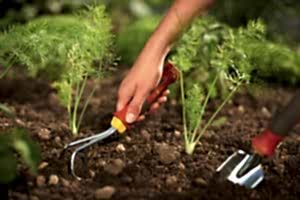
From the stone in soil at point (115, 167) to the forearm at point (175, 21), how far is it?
299 mm

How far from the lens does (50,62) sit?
2.78 meters

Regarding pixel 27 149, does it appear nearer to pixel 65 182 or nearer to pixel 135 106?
pixel 65 182

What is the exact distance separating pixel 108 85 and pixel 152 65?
1.12 metres

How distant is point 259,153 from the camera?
1.62 metres

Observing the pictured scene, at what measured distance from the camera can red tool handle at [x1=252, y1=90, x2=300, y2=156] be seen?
1540mm

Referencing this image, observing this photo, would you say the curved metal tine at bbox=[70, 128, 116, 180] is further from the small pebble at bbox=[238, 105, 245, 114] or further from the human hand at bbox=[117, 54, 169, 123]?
the small pebble at bbox=[238, 105, 245, 114]

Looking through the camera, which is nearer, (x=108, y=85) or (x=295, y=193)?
(x=295, y=193)

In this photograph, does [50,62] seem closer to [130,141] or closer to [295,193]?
[130,141]

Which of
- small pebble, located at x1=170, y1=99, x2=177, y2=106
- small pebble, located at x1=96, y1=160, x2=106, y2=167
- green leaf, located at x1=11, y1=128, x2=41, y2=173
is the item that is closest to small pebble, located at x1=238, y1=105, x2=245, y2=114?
small pebble, located at x1=170, y1=99, x2=177, y2=106

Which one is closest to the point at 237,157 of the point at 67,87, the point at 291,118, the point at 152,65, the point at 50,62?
the point at 291,118

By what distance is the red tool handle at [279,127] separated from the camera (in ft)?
5.05

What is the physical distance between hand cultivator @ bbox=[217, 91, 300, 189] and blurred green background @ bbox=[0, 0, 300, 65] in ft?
4.17

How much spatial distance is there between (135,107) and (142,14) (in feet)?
9.64

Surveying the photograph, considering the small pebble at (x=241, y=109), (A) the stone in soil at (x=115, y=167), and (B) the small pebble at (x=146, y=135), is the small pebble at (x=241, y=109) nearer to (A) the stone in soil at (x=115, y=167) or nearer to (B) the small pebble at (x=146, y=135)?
Result: (B) the small pebble at (x=146, y=135)
